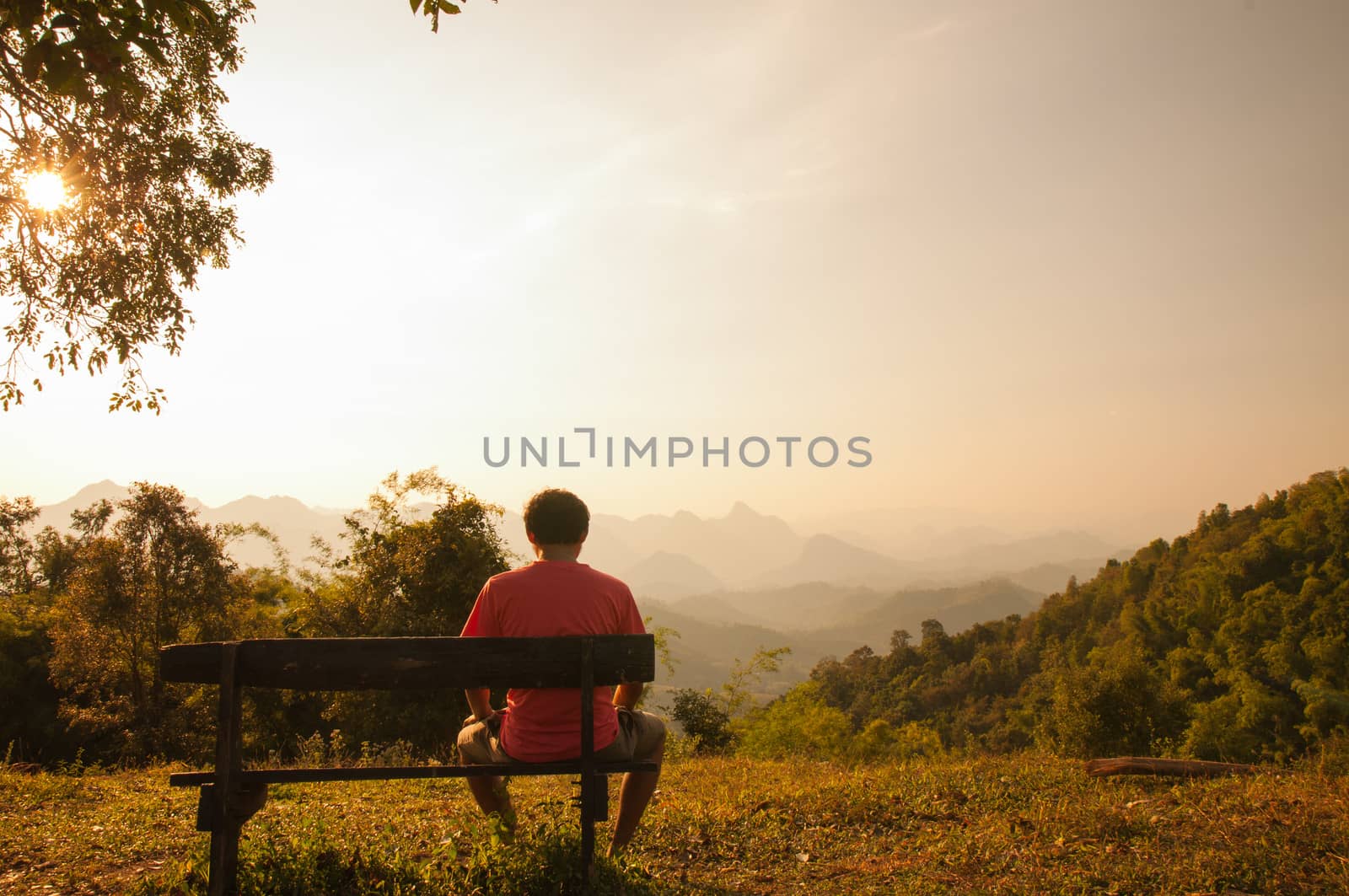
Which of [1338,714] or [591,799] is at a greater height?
[591,799]

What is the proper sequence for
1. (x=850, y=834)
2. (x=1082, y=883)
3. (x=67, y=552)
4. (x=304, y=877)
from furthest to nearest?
(x=67, y=552)
(x=850, y=834)
(x=1082, y=883)
(x=304, y=877)

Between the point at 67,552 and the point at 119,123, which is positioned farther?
the point at 67,552

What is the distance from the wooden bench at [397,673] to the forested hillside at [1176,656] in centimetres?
1492

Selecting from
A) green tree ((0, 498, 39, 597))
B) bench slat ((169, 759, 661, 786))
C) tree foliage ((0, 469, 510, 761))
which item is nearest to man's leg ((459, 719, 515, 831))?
bench slat ((169, 759, 661, 786))

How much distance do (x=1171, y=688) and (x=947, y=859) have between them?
2024 inches

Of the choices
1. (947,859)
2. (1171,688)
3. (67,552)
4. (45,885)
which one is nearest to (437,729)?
(45,885)

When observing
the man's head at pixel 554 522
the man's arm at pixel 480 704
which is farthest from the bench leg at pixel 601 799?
the man's head at pixel 554 522

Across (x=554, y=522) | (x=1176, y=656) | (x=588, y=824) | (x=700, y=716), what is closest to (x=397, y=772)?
(x=588, y=824)

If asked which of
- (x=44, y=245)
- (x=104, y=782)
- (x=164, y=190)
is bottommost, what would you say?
(x=104, y=782)

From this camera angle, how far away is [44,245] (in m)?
8.33

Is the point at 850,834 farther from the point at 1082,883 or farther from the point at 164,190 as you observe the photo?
the point at 164,190

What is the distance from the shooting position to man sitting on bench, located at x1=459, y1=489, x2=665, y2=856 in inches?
135

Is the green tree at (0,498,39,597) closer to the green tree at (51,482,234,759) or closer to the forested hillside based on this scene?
the green tree at (51,482,234,759)

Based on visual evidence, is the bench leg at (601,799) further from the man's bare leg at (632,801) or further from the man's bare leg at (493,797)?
the man's bare leg at (493,797)
